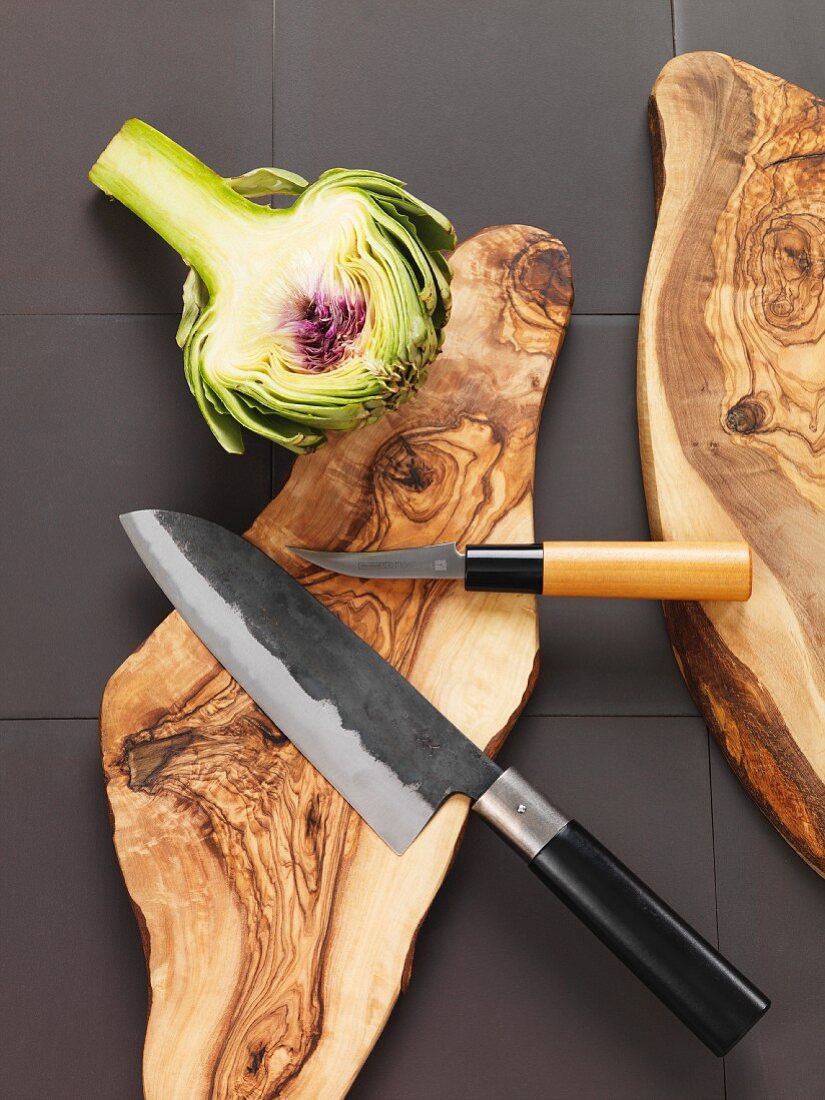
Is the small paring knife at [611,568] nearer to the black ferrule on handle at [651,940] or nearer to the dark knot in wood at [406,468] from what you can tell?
the dark knot in wood at [406,468]

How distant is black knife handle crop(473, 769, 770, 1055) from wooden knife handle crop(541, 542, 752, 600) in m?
0.18

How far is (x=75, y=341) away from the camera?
3.15 feet

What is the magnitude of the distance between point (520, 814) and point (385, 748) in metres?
0.13

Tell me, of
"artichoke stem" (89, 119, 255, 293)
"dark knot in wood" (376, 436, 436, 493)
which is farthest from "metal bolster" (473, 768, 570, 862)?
"artichoke stem" (89, 119, 255, 293)

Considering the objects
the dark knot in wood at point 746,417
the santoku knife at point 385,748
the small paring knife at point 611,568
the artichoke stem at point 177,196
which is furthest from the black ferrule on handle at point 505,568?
the artichoke stem at point 177,196

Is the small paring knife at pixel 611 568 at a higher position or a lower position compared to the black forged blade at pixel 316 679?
higher

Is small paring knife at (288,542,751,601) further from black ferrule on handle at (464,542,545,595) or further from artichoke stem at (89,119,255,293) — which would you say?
artichoke stem at (89,119,255,293)

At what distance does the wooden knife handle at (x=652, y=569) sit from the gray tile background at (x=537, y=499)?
98 mm

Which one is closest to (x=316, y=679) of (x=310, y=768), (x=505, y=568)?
(x=310, y=768)

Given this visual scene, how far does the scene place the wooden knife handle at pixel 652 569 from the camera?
31.8 inches

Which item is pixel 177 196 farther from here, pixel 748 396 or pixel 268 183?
pixel 748 396

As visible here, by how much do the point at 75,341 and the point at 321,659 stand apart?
1.37 ft

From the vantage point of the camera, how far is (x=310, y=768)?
0.83m

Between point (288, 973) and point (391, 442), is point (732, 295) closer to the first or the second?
point (391, 442)
